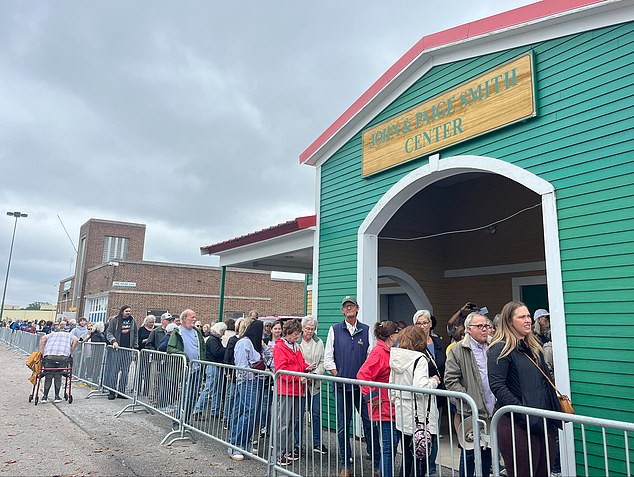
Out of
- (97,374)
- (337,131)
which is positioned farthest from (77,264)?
(337,131)

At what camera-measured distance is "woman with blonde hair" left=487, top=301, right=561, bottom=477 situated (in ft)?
10.4

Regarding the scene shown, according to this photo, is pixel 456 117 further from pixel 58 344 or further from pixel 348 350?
pixel 58 344

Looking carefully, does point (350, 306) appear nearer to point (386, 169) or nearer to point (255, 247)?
point (386, 169)

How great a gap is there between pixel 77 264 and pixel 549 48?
1512 inches

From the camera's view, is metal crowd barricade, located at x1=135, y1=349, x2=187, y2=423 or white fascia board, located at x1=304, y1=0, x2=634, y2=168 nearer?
white fascia board, located at x1=304, y1=0, x2=634, y2=168

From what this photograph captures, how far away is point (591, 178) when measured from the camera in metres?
4.49

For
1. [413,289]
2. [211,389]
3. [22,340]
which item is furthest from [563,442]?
[22,340]

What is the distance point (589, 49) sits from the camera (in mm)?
4723

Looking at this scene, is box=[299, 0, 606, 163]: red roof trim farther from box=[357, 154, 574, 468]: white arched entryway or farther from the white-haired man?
the white-haired man

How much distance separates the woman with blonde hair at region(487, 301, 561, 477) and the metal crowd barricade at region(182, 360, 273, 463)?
8.05 ft

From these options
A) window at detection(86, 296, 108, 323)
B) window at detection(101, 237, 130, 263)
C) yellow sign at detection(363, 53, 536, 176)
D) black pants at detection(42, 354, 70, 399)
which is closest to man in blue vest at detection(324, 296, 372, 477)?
yellow sign at detection(363, 53, 536, 176)

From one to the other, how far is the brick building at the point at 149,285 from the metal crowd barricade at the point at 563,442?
82.1ft

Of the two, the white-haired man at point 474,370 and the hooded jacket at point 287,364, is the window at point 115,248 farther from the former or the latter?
the white-haired man at point 474,370

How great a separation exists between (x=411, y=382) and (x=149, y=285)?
2726 cm
